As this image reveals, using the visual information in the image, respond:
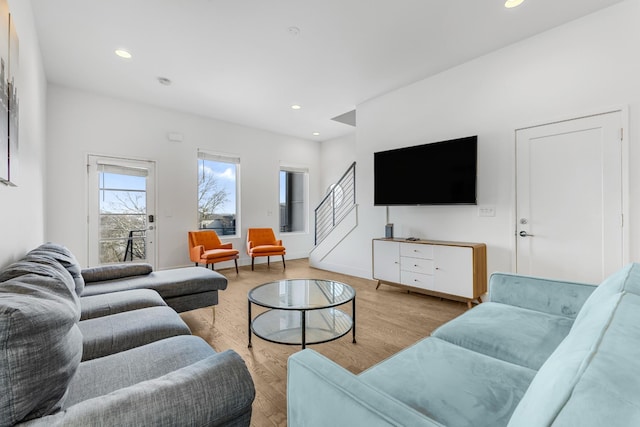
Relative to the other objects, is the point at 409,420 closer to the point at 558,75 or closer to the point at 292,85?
the point at 558,75

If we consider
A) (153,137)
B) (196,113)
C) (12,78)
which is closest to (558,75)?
(12,78)

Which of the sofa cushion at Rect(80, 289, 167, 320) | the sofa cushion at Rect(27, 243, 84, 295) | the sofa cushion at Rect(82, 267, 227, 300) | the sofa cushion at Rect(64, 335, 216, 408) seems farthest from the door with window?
the sofa cushion at Rect(64, 335, 216, 408)

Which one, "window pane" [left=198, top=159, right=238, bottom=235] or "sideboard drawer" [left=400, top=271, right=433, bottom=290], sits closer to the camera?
"sideboard drawer" [left=400, top=271, right=433, bottom=290]

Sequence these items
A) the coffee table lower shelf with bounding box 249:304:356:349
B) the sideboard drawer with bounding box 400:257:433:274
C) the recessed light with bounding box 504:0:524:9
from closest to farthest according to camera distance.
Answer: the coffee table lower shelf with bounding box 249:304:356:349, the recessed light with bounding box 504:0:524:9, the sideboard drawer with bounding box 400:257:433:274

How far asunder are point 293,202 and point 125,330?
5.91m

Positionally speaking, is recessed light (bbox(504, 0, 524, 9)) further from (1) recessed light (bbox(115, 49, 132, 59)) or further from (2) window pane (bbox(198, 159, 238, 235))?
(2) window pane (bbox(198, 159, 238, 235))

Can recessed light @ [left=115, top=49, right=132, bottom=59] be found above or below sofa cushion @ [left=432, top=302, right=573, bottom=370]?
above

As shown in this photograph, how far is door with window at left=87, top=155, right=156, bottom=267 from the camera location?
14.7ft

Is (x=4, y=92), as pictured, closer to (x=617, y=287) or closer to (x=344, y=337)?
(x=344, y=337)

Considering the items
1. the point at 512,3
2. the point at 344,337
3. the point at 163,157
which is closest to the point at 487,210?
the point at 512,3

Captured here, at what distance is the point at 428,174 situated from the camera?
3.79m

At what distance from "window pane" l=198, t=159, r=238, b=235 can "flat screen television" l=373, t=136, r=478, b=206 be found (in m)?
3.12

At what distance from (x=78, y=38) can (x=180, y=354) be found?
359 cm

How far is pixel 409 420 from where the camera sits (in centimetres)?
69
